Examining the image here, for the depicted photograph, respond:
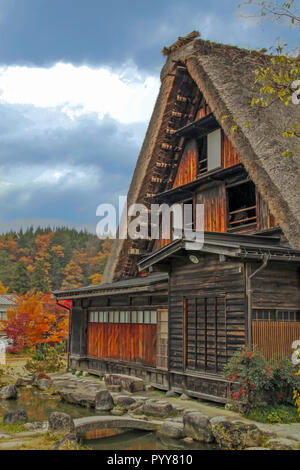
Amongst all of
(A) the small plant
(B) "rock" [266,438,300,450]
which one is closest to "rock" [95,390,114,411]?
(B) "rock" [266,438,300,450]

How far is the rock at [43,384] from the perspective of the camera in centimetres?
1467

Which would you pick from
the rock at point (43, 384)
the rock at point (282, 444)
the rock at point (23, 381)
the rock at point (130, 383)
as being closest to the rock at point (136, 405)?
the rock at point (130, 383)

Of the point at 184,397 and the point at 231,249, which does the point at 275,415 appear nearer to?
the point at 184,397

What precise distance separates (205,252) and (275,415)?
13.7 feet

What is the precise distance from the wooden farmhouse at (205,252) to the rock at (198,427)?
8.02ft

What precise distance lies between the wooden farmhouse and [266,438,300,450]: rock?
2916 millimetres

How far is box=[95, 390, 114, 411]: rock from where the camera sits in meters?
11.0

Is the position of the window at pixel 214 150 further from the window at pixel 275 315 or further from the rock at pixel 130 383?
the rock at pixel 130 383

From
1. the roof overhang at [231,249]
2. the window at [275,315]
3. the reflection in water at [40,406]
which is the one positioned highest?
the roof overhang at [231,249]

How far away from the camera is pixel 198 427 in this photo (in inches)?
321

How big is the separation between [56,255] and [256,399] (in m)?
62.7

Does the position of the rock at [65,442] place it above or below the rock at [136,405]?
above

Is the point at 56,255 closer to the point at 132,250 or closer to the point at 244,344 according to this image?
the point at 132,250
